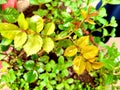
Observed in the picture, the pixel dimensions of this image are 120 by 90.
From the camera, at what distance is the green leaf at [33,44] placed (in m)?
0.41

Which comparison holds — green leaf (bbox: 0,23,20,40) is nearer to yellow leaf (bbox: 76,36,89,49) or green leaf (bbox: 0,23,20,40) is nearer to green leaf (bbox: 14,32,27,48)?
green leaf (bbox: 14,32,27,48)

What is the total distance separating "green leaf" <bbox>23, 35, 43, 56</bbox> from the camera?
1.35 ft

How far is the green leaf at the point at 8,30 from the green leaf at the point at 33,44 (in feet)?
0.09

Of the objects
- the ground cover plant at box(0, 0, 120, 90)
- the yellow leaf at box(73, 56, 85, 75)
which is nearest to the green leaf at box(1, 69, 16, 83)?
the ground cover plant at box(0, 0, 120, 90)

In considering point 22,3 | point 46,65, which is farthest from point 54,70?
point 22,3

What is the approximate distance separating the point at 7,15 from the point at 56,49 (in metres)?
0.18

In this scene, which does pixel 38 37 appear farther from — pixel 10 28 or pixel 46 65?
pixel 46 65

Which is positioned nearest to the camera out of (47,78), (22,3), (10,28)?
(10,28)

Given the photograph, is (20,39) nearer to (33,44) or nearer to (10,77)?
(33,44)

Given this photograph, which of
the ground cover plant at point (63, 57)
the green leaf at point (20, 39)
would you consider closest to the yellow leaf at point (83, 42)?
the ground cover plant at point (63, 57)

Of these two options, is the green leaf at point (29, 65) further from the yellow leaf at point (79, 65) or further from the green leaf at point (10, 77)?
the yellow leaf at point (79, 65)

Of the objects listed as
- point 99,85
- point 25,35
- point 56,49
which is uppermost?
point 25,35

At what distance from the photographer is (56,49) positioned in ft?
2.09

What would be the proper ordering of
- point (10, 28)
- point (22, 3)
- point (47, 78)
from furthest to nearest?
point (22, 3) → point (47, 78) → point (10, 28)
